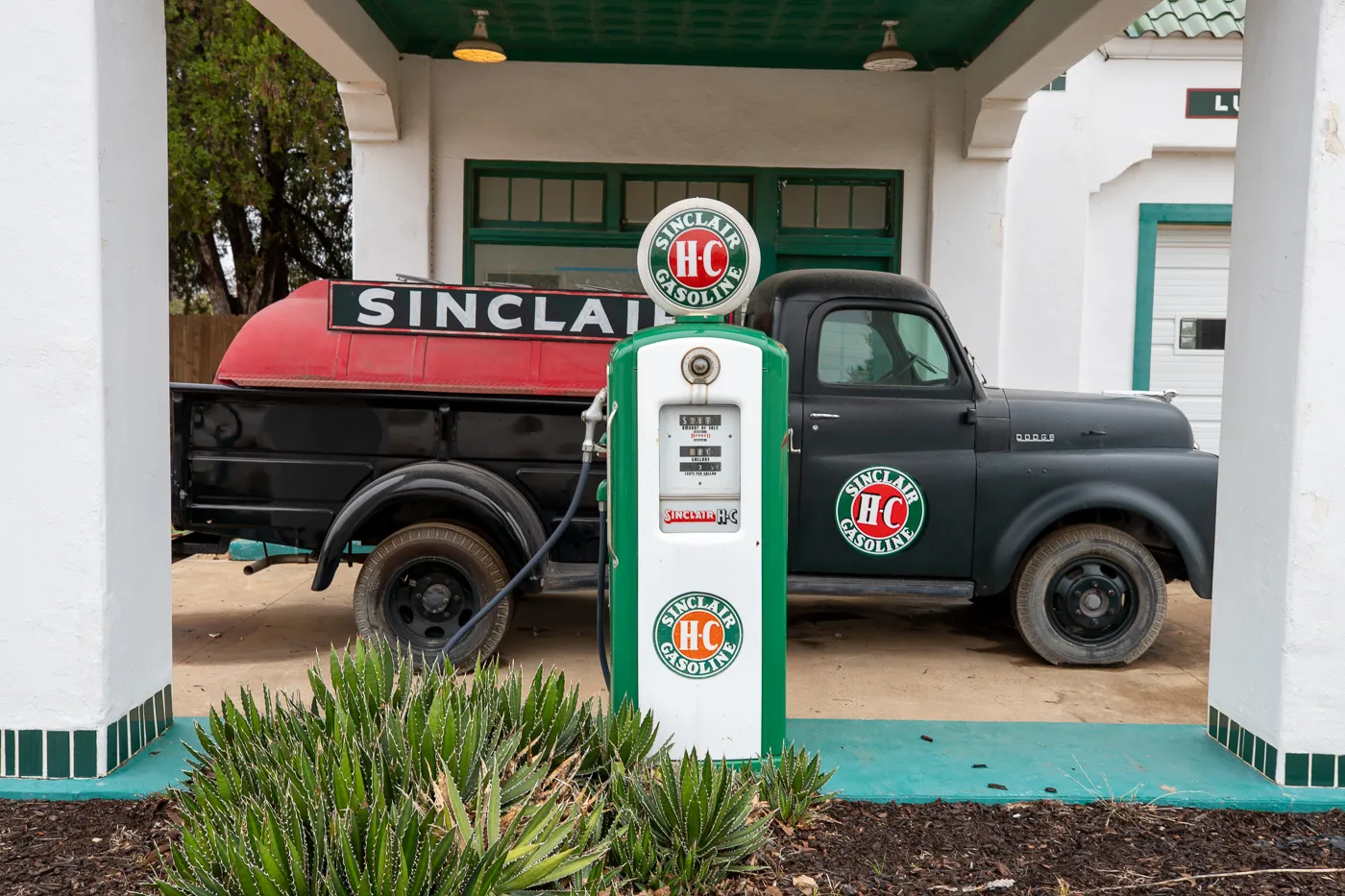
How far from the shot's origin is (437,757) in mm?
2924

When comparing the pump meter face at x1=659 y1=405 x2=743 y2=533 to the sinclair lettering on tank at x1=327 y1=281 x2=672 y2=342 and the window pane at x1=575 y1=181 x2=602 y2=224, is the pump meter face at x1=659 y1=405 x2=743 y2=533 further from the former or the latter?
the window pane at x1=575 y1=181 x2=602 y2=224

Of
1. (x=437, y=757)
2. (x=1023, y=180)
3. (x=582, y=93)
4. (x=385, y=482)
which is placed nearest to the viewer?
(x=437, y=757)

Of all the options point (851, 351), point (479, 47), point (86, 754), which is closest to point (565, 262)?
point (479, 47)

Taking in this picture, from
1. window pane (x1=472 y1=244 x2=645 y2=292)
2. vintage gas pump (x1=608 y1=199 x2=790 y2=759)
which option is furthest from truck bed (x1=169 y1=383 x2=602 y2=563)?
window pane (x1=472 y1=244 x2=645 y2=292)

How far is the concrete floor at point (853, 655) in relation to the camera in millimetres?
5188

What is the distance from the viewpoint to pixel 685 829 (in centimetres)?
303

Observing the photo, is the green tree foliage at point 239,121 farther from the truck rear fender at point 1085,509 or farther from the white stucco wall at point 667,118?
the truck rear fender at point 1085,509

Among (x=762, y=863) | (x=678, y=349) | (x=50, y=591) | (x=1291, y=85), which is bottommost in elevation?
(x=762, y=863)

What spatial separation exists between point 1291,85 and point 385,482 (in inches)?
163

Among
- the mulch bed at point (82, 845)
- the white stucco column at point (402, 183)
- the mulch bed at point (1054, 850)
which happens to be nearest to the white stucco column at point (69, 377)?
the mulch bed at point (82, 845)

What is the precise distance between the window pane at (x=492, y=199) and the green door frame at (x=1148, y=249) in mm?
5328

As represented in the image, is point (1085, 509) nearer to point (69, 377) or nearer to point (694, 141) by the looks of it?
point (694, 141)

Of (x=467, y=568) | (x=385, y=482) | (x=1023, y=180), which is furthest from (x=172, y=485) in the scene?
(x=1023, y=180)

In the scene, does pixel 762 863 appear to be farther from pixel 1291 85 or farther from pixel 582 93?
pixel 582 93
